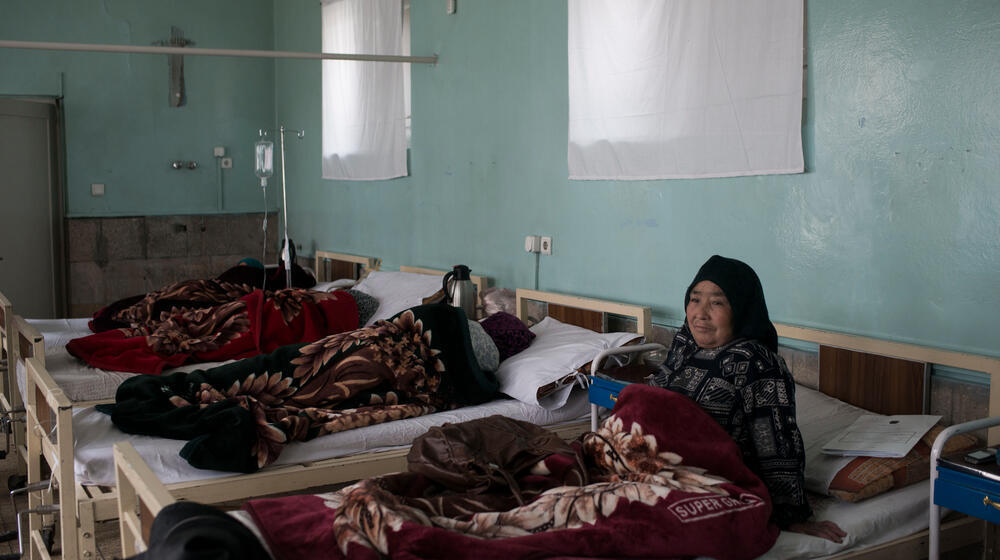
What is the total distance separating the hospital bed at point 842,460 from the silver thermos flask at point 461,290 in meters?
1.76

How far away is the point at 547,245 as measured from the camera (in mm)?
4199

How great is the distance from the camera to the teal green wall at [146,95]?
6.65 meters

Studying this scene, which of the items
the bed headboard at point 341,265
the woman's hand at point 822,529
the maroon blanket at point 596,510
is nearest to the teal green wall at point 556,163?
the bed headboard at point 341,265

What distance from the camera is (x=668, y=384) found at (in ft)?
8.42

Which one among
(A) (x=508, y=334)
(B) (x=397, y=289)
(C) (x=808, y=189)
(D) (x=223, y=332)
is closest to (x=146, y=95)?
(B) (x=397, y=289)

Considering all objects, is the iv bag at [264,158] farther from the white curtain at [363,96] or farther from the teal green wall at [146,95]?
the teal green wall at [146,95]

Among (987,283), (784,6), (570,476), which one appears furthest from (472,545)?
(784,6)

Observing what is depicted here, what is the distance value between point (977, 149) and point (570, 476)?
58.7 inches

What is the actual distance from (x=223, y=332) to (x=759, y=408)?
269 centimetres

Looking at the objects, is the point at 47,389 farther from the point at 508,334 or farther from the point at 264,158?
the point at 264,158

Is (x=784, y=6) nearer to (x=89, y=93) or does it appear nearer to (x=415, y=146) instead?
(x=415, y=146)

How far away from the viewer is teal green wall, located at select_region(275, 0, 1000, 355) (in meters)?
2.44

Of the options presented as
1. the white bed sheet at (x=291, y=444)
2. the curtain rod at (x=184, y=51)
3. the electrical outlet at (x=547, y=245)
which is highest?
the curtain rod at (x=184, y=51)

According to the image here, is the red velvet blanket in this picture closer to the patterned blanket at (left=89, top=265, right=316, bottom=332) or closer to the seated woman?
the patterned blanket at (left=89, top=265, right=316, bottom=332)
